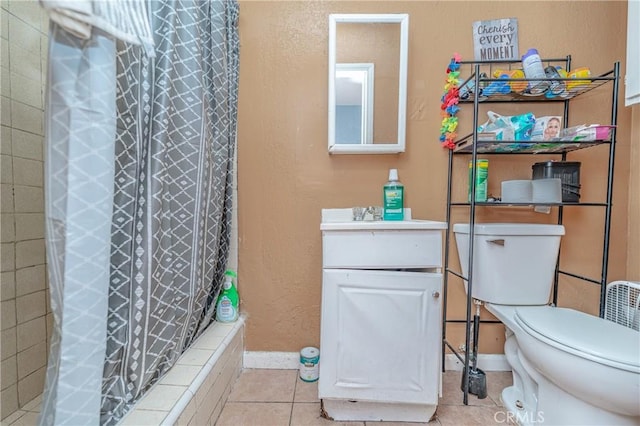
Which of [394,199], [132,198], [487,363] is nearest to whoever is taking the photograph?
[132,198]

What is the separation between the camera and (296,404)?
1.12 metres

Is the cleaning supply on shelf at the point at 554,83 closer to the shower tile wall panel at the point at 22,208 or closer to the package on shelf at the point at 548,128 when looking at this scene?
the package on shelf at the point at 548,128

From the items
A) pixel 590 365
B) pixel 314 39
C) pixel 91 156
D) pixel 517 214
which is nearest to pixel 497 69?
pixel 517 214

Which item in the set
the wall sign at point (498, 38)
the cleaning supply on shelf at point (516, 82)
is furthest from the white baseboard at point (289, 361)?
the wall sign at point (498, 38)

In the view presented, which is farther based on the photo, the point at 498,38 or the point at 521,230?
the point at 498,38

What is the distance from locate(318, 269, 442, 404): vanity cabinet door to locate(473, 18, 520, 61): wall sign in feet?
3.46

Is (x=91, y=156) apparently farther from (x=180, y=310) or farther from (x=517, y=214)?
(x=517, y=214)

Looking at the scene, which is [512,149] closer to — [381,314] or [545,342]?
[545,342]

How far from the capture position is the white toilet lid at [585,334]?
0.78m

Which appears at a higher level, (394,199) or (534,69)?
(534,69)

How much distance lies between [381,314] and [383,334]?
0.23ft

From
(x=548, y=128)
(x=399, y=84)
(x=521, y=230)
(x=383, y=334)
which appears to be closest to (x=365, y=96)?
(x=399, y=84)

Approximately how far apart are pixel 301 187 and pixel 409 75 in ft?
2.35

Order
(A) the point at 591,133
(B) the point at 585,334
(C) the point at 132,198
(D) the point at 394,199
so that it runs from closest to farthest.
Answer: (C) the point at 132,198 < (B) the point at 585,334 < (A) the point at 591,133 < (D) the point at 394,199
